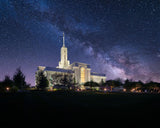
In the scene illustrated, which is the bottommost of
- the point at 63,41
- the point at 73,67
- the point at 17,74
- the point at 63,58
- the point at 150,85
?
the point at 150,85

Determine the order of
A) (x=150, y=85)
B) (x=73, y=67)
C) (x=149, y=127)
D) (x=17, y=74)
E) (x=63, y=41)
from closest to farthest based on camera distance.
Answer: (x=149, y=127)
(x=17, y=74)
(x=150, y=85)
(x=73, y=67)
(x=63, y=41)

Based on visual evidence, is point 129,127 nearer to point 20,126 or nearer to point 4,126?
point 20,126

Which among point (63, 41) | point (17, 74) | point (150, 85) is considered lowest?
point (150, 85)

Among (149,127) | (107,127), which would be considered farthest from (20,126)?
(149,127)

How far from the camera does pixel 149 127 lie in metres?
5.33

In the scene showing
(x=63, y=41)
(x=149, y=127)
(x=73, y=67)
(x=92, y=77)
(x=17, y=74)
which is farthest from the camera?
(x=63, y=41)

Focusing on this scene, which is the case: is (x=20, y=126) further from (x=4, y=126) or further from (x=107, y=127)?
(x=107, y=127)

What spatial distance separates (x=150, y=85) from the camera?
225 ft

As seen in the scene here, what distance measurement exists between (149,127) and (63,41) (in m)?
168

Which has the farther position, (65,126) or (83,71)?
(83,71)

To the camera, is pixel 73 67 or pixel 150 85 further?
pixel 73 67

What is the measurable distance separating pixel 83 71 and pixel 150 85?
7414cm

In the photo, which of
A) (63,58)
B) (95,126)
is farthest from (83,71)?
(95,126)

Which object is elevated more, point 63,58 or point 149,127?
point 63,58
